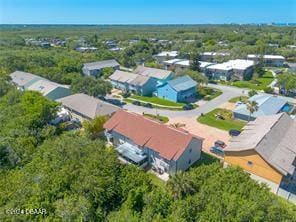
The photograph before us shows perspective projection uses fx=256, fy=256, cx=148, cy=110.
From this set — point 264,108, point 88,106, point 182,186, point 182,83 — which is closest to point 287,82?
point 264,108

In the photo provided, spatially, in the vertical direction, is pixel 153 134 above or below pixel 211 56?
above

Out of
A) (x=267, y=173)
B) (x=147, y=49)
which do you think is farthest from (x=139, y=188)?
(x=147, y=49)

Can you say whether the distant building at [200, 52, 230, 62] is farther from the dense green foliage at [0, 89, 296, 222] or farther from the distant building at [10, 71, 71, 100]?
the dense green foliage at [0, 89, 296, 222]

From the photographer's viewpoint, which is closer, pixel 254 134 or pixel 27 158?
pixel 27 158

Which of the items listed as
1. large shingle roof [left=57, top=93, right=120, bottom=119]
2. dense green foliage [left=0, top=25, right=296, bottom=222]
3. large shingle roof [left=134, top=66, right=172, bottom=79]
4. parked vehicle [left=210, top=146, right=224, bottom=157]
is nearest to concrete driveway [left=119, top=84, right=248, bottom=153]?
parked vehicle [left=210, top=146, right=224, bottom=157]

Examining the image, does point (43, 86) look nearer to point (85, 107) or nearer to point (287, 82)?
point (85, 107)

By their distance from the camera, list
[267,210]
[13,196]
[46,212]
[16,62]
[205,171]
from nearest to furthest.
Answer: [267,210] < [46,212] < [13,196] < [205,171] < [16,62]

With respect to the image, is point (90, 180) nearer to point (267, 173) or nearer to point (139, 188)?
point (139, 188)
